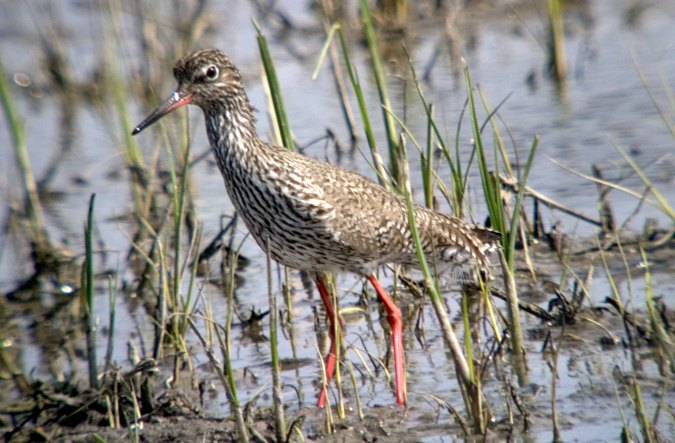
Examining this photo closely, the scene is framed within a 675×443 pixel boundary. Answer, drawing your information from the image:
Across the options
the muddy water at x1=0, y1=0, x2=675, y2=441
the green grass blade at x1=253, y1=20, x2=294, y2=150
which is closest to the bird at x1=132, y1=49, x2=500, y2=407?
the green grass blade at x1=253, y1=20, x2=294, y2=150

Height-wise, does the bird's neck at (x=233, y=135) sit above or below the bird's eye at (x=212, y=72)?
below

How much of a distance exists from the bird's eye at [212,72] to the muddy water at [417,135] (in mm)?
1079

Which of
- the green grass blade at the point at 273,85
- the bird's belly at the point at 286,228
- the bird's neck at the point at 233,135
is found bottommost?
the bird's belly at the point at 286,228

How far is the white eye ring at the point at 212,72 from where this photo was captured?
6.30m

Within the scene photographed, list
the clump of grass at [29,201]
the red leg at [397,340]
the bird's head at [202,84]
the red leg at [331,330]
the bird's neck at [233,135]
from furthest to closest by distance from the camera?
the clump of grass at [29,201] → the bird's head at [202,84] → the bird's neck at [233,135] → the red leg at [331,330] → the red leg at [397,340]

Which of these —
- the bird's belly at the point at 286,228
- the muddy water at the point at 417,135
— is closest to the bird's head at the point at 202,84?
the bird's belly at the point at 286,228

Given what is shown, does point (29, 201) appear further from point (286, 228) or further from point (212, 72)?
point (286, 228)

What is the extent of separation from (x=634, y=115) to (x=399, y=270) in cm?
373

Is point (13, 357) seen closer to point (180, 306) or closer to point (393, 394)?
point (180, 306)

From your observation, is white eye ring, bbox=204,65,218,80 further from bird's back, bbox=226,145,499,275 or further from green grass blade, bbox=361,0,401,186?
green grass blade, bbox=361,0,401,186

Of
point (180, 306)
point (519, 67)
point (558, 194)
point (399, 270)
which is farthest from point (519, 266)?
point (519, 67)

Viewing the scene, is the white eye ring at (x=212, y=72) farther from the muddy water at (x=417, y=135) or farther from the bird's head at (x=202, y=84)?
the muddy water at (x=417, y=135)

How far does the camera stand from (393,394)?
6.16m

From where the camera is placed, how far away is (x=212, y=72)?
6320mm
